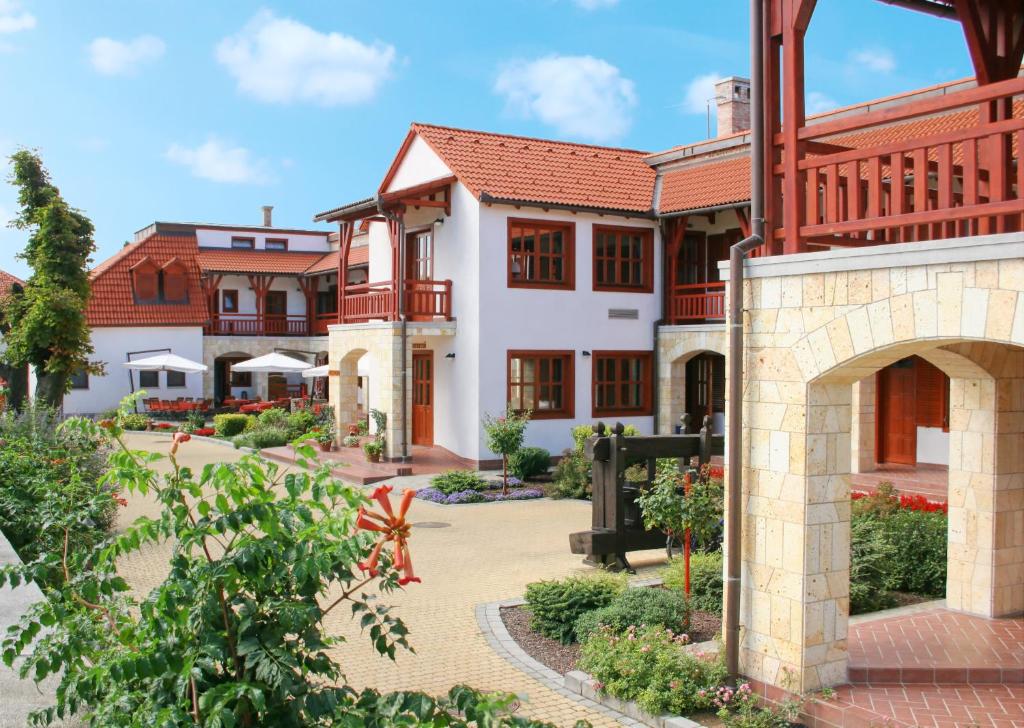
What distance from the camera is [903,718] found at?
6227mm

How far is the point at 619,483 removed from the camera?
11.1 m

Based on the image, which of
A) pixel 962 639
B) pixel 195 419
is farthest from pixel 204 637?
pixel 195 419

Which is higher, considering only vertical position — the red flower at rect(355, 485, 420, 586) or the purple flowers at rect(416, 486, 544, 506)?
the red flower at rect(355, 485, 420, 586)

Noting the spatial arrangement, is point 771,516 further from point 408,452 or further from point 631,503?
point 408,452

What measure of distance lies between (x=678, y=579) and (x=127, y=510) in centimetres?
989

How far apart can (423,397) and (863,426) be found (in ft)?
33.1

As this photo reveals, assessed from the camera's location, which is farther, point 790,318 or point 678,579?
point 678,579

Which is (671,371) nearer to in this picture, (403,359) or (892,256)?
(403,359)

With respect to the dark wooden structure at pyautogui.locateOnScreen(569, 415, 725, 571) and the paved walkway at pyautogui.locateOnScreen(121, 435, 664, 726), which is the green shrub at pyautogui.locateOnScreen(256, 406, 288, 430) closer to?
the paved walkway at pyautogui.locateOnScreen(121, 435, 664, 726)

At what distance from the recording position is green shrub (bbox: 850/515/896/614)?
8.88 metres

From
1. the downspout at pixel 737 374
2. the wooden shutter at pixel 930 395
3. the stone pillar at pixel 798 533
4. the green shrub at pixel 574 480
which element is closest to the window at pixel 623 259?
the green shrub at pixel 574 480

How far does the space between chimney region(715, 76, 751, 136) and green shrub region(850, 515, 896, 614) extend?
17.3 m

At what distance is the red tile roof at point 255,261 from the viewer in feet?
122

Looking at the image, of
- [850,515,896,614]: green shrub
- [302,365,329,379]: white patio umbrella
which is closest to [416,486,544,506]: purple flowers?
[850,515,896,614]: green shrub
